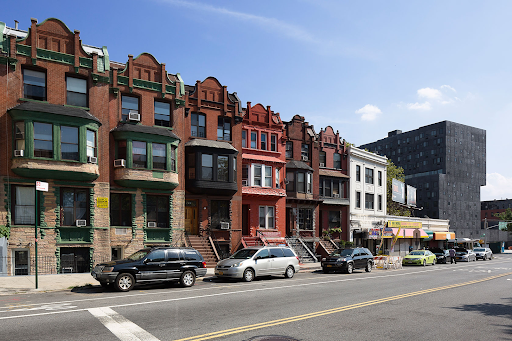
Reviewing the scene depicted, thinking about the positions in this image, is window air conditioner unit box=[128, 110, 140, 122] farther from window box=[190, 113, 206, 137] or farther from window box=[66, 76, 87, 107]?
window box=[190, 113, 206, 137]

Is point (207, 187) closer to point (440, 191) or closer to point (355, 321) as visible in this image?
point (355, 321)

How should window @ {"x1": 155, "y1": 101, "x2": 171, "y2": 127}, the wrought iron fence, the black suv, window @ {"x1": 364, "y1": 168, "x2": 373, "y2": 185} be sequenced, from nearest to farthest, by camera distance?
the black suv, the wrought iron fence, window @ {"x1": 155, "y1": 101, "x2": 171, "y2": 127}, window @ {"x1": 364, "y1": 168, "x2": 373, "y2": 185}

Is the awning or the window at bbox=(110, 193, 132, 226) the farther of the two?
the awning

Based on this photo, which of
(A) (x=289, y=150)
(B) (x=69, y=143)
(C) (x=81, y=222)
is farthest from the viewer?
(A) (x=289, y=150)

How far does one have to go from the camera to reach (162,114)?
95.0ft

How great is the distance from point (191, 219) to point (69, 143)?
1084 centimetres

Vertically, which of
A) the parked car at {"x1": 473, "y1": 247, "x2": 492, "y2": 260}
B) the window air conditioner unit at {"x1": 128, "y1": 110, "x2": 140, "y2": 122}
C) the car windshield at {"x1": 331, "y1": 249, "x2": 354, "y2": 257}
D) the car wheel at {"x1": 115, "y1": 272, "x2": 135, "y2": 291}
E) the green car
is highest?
the window air conditioner unit at {"x1": 128, "y1": 110, "x2": 140, "y2": 122}

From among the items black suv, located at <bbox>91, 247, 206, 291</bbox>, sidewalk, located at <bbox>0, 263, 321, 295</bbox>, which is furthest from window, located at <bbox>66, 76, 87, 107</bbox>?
black suv, located at <bbox>91, 247, 206, 291</bbox>

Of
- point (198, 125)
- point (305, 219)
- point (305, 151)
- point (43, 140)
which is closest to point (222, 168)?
point (198, 125)

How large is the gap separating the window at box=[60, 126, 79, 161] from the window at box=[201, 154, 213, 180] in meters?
9.06

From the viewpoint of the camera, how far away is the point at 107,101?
26.1 meters

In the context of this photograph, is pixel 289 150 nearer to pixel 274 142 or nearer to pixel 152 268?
pixel 274 142

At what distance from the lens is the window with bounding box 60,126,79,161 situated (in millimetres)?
23609

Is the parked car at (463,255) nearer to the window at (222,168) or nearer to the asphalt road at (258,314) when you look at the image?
the window at (222,168)
